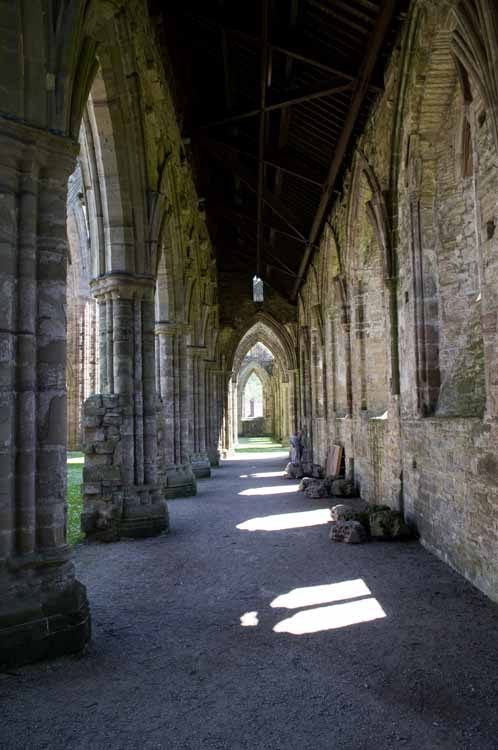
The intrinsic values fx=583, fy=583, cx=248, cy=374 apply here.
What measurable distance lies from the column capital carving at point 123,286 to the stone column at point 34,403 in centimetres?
362

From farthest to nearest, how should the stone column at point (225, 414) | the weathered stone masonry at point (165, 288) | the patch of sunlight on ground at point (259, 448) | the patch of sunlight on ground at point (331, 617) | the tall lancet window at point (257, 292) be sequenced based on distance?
1. the patch of sunlight on ground at point (259, 448)
2. the stone column at point (225, 414)
3. the tall lancet window at point (257, 292)
4. the patch of sunlight on ground at point (331, 617)
5. the weathered stone masonry at point (165, 288)

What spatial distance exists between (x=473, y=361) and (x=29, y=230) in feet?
15.0

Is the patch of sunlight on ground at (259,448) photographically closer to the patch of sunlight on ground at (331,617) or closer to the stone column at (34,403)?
the patch of sunlight on ground at (331,617)

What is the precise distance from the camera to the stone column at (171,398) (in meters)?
11.3

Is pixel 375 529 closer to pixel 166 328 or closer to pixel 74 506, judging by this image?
pixel 74 506

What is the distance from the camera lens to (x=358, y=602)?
191 inches

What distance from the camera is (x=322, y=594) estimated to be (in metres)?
5.06

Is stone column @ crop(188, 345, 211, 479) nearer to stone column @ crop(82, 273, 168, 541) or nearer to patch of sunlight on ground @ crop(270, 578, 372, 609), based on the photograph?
stone column @ crop(82, 273, 168, 541)

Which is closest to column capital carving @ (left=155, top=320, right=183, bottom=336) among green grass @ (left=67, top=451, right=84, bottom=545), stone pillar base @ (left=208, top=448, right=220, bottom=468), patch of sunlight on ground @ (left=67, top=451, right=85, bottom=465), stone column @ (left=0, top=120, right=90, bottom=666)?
green grass @ (left=67, top=451, right=84, bottom=545)

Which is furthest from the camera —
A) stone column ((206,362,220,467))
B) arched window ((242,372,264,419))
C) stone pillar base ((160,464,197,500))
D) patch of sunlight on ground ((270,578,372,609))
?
arched window ((242,372,264,419))

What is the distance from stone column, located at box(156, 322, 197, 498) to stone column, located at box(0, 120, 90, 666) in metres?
7.12

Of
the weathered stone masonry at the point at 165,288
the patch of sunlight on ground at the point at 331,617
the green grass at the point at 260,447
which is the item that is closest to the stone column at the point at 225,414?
the green grass at the point at 260,447

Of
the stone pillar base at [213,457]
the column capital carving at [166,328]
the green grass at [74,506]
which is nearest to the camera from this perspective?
the green grass at [74,506]

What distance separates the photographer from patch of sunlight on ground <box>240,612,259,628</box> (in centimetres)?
436
